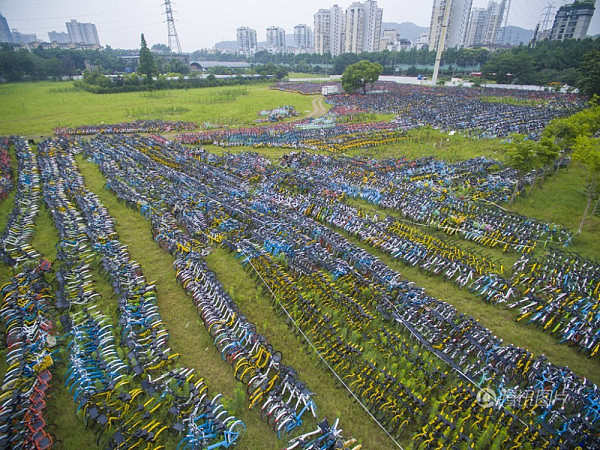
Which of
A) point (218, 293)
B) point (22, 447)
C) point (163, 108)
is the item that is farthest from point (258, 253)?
point (163, 108)

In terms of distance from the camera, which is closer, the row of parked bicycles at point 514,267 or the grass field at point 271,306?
the grass field at point 271,306

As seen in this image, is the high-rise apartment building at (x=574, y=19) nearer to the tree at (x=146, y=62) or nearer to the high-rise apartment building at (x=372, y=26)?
the high-rise apartment building at (x=372, y=26)

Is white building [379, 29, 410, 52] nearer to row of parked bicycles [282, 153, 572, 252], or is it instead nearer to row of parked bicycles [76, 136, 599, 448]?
row of parked bicycles [282, 153, 572, 252]

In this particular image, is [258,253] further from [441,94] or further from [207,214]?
[441,94]

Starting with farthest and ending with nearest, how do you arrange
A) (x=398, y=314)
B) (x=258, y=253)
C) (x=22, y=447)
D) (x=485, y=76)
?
(x=485, y=76), (x=258, y=253), (x=398, y=314), (x=22, y=447)

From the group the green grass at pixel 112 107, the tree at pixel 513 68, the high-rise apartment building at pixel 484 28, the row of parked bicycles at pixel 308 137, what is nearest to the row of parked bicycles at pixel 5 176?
the green grass at pixel 112 107


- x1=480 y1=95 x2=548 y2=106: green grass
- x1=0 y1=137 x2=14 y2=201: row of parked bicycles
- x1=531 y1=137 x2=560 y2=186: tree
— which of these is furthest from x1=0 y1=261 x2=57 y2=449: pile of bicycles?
x1=480 y1=95 x2=548 y2=106: green grass

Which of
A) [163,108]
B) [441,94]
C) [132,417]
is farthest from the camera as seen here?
[441,94]
